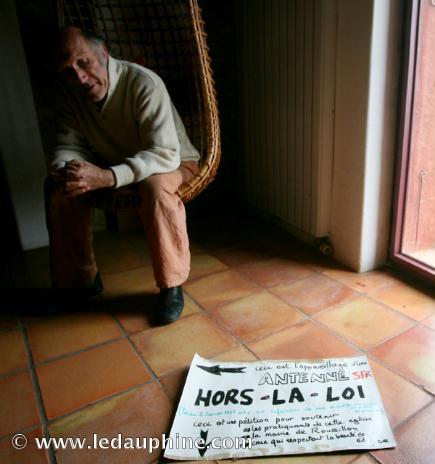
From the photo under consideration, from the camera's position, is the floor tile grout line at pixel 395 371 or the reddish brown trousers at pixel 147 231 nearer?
the floor tile grout line at pixel 395 371

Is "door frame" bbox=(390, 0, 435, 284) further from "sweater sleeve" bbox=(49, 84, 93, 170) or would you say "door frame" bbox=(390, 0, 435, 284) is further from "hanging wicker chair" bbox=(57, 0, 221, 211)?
"sweater sleeve" bbox=(49, 84, 93, 170)

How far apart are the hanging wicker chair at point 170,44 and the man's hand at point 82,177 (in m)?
0.34

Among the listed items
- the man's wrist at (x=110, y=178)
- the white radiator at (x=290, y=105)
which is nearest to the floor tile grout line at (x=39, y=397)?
the man's wrist at (x=110, y=178)

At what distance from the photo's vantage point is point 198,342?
3.81 feet

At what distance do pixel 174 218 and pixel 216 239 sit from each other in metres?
0.67

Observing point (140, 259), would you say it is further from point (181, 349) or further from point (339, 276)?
point (339, 276)

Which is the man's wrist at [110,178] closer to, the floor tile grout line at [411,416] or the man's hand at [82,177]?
the man's hand at [82,177]

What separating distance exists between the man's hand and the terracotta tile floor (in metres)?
0.43

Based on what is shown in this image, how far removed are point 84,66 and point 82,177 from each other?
332 millimetres

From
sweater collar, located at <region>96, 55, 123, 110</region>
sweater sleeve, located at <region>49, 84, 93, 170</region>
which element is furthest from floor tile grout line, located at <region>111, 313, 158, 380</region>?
sweater collar, located at <region>96, 55, 123, 110</region>

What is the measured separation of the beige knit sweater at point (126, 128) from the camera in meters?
1.21

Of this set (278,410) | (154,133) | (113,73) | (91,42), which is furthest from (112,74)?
(278,410)

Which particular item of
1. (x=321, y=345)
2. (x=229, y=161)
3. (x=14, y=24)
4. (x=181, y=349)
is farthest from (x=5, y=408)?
(x=229, y=161)

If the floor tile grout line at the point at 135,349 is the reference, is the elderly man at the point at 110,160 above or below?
above
